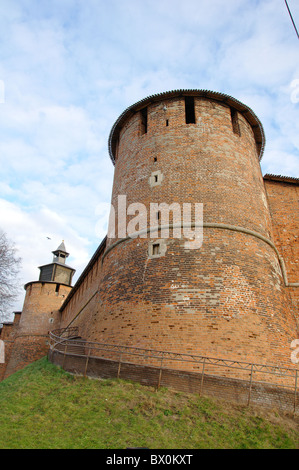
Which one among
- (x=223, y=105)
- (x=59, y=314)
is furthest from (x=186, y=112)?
(x=59, y=314)

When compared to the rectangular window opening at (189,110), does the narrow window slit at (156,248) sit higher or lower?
lower

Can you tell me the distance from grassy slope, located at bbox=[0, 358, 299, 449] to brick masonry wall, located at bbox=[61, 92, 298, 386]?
1.63m

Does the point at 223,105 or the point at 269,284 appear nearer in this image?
the point at 269,284

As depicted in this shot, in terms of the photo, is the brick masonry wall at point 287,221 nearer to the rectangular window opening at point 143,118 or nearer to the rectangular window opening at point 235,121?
the rectangular window opening at point 235,121

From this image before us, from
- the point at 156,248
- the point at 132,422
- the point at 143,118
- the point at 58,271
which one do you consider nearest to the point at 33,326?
the point at 58,271

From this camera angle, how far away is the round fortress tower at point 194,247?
9.20 metres

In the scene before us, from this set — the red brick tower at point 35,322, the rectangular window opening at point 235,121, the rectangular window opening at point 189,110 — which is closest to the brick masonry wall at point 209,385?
the rectangular window opening at point 235,121

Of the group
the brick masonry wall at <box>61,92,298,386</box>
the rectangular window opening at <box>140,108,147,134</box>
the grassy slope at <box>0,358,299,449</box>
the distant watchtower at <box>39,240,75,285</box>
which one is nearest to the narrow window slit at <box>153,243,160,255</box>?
the brick masonry wall at <box>61,92,298,386</box>

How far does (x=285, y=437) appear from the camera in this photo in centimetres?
640

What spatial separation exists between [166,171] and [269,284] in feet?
17.2

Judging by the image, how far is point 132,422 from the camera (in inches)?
262

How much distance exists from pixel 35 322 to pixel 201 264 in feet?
80.5

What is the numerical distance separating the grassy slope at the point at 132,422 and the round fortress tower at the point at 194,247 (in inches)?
64.0
